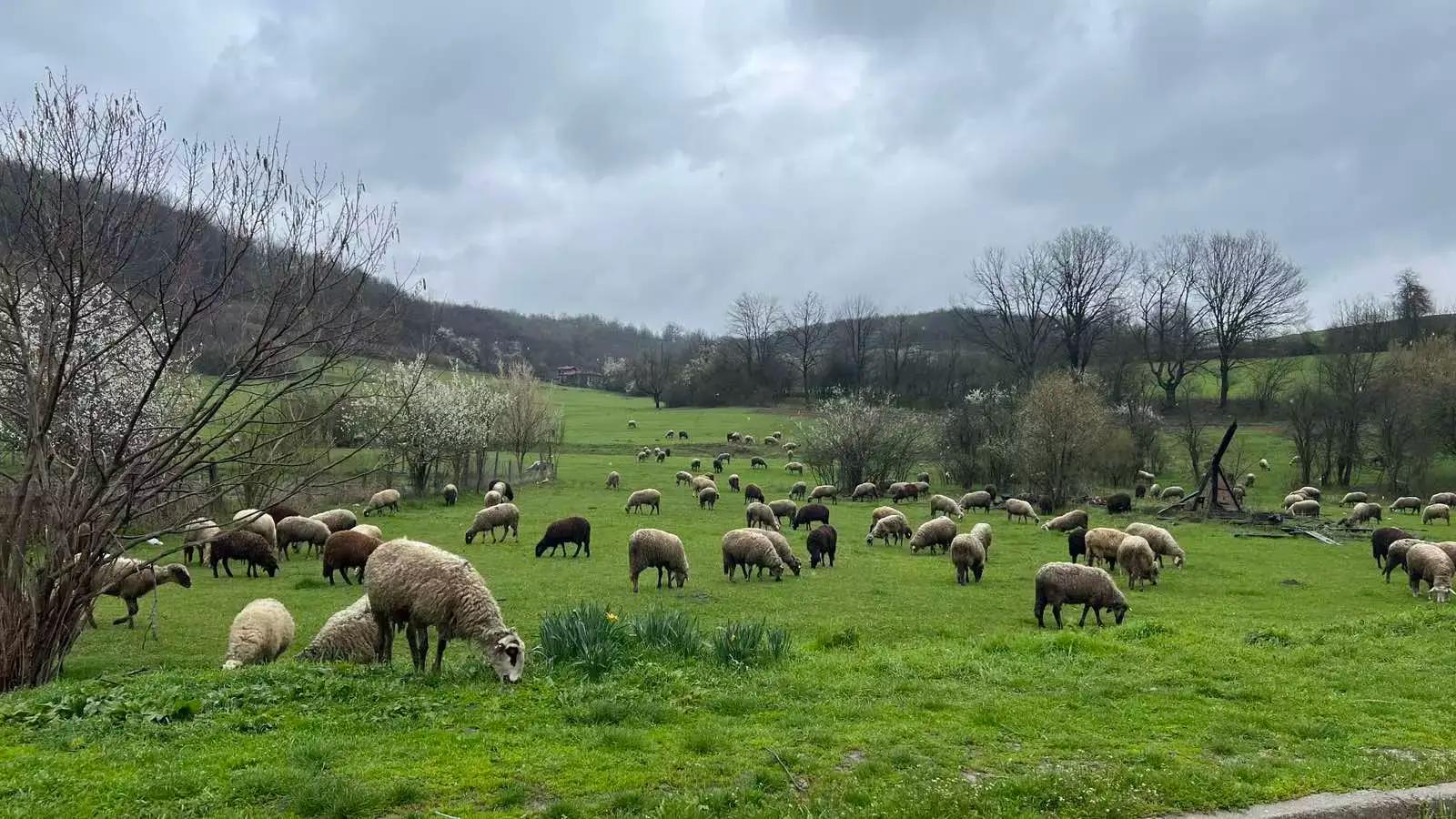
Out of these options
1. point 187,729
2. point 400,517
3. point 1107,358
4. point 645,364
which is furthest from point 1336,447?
point 645,364

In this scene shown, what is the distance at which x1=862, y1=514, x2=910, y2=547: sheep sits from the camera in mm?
29359

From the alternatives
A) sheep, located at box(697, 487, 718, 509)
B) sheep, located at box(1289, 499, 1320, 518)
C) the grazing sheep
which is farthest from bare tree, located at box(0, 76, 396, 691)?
sheep, located at box(1289, 499, 1320, 518)

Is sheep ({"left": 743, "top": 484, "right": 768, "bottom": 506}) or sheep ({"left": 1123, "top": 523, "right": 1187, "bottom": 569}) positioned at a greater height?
sheep ({"left": 1123, "top": 523, "right": 1187, "bottom": 569})

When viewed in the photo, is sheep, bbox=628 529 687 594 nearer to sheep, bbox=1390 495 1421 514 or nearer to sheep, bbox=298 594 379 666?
sheep, bbox=298 594 379 666

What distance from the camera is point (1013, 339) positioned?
7244 centimetres

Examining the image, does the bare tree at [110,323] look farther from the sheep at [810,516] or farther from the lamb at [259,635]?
the sheep at [810,516]

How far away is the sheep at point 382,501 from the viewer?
3694cm

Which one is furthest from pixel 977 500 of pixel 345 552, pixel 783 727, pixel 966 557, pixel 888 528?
pixel 783 727

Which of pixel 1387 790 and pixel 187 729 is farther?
pixel 187 729

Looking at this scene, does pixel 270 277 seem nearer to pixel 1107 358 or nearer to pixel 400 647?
pixel 400 647

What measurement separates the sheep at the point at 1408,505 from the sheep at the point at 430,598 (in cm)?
4826

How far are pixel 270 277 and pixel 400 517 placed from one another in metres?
28.7

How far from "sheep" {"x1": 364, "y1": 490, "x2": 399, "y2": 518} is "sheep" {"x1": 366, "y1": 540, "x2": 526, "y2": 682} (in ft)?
96.6

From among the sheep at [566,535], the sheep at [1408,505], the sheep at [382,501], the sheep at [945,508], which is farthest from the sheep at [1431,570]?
the sheep at [382,501]
